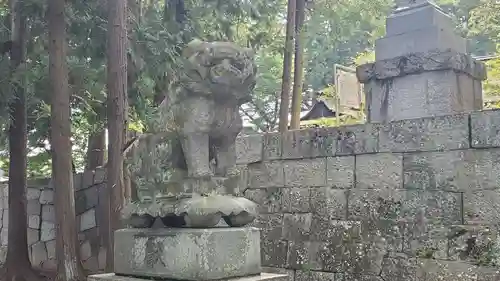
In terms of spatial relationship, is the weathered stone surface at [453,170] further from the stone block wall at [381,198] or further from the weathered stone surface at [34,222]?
the weathered stone surface at [34,222]

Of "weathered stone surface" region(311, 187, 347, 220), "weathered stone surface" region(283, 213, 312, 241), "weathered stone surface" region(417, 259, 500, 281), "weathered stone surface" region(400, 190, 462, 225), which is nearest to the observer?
"weathered stone surface" region(417, 259, 500, 281)

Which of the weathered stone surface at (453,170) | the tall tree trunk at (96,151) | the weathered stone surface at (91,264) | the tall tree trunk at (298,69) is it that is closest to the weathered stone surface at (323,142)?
the weathered stone surface at (453,170)

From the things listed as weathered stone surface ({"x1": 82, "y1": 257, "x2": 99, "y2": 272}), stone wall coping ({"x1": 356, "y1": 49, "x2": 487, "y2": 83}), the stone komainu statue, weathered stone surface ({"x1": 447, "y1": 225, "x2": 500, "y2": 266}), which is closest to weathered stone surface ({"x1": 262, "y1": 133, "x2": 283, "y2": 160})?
stone wall coping ({"x1": 356, "y1": 49, "x2": 487, "y2": 83})

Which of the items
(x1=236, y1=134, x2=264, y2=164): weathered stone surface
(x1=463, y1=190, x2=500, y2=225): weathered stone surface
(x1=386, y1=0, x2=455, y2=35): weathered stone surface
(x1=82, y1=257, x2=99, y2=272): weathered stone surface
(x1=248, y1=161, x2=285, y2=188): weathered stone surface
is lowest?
(x1=82, y1=257, x2=99, y2=272): weathered stone surface

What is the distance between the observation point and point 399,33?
237 inches

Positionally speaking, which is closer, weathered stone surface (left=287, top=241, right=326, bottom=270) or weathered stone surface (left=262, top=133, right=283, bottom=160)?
weathered stone surface (left=287, top=241, right=326, bottom=270)

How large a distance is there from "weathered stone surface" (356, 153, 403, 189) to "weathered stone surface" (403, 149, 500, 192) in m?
0.08

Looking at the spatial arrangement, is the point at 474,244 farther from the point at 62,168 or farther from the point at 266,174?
the point at 62,168

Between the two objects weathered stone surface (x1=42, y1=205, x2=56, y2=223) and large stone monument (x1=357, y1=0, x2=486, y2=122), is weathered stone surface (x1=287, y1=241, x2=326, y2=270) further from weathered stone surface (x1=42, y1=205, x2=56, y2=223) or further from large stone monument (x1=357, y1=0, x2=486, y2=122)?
weathered stone surface (x1=42, y1=205, x2=56, y2=223)

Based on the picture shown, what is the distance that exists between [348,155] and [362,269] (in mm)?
1094

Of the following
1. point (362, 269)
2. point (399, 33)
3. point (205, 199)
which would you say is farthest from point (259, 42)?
point (205, 199)

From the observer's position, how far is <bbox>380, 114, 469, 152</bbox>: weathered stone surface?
16.5ft

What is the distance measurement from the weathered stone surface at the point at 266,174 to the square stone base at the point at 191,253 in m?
2.91

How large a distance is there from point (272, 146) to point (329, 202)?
3.09ft
